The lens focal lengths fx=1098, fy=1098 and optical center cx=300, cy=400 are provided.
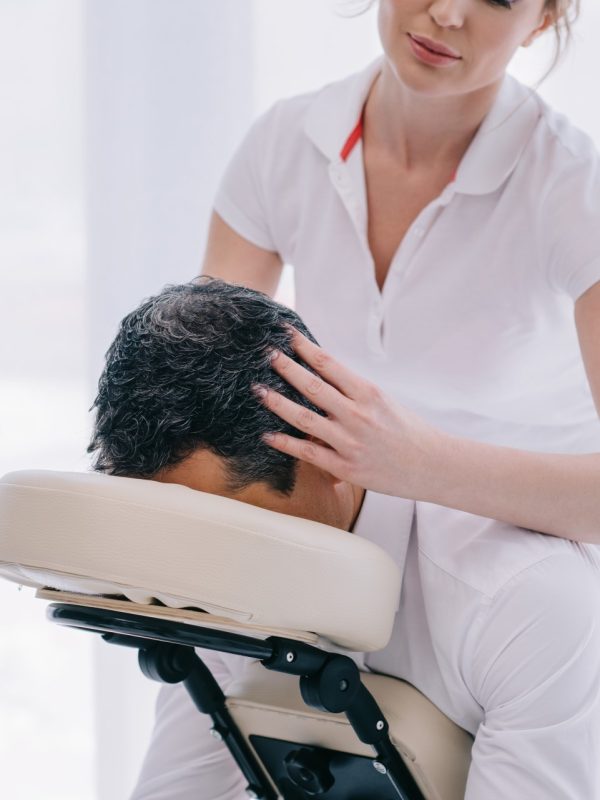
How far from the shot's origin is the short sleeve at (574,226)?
53.3 inches

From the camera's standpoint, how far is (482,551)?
3.92 feet

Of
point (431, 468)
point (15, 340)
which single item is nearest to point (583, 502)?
point (431, 468)

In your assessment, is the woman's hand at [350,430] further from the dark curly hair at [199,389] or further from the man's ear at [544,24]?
the man's ear at [544,24]

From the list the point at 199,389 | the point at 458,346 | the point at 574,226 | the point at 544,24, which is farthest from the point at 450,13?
the point at 199,389

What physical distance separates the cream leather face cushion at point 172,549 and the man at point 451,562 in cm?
14

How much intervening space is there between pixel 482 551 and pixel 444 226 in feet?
1.72

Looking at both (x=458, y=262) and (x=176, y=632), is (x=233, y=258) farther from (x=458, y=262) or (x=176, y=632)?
(x=176, y=632)

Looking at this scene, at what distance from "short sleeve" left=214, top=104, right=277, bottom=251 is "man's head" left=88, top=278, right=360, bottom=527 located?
1.92ft

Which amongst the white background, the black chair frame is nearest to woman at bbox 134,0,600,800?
the black chair frame

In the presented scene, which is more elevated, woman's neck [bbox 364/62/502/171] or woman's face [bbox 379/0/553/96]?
woman's face [bbox 379/0/553/96]

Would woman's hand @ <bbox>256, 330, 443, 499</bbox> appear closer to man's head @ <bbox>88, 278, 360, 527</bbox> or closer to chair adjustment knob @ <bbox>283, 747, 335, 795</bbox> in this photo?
man's head @ <bbox>88, 278, 360, 527</bbox>

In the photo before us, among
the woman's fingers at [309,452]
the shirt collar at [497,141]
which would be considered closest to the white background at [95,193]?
the shirt collar at [497,141]

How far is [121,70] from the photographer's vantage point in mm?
2406

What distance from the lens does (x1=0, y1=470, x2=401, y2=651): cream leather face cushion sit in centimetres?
90
